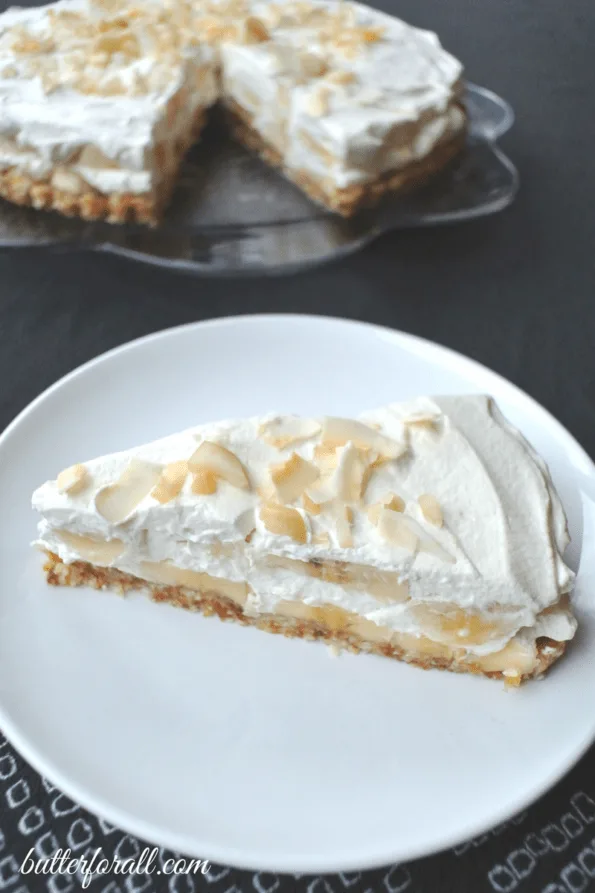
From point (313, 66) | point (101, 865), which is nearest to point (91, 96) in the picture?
point (313, 66)

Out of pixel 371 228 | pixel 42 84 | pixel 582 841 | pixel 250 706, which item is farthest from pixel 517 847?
pixel 42 84

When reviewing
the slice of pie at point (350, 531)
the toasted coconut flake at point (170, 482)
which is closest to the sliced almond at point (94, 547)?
the slice of pie at point (350, 531)

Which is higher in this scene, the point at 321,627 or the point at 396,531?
the point at 396,531

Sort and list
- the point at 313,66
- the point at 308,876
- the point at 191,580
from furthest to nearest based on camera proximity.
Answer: the point at 313,66 < the point at 191,580 < the point at 308,876

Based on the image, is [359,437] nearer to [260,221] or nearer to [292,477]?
[292,477]

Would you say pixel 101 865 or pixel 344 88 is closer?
pixel 101 865

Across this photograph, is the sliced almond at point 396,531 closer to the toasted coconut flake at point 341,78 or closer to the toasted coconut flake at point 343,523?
the toasted coconut flake at point 343,523
